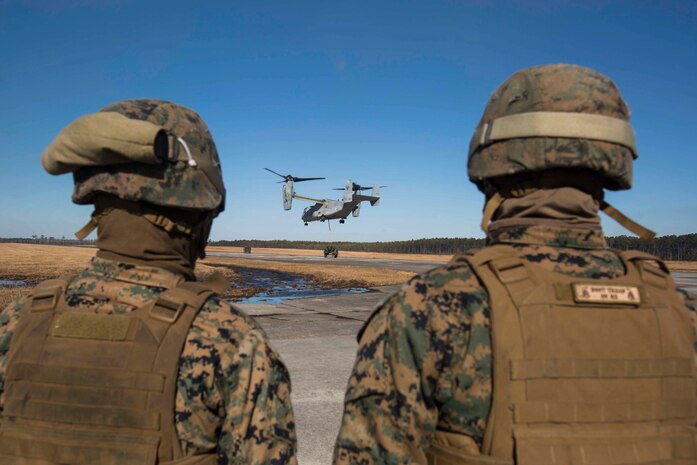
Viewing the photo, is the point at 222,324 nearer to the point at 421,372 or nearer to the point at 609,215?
the point at 421,372

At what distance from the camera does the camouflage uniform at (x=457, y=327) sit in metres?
1.53

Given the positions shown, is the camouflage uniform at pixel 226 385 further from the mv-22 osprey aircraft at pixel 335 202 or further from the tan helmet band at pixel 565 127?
the mv-22 osprey aircraft at pixel 335 202

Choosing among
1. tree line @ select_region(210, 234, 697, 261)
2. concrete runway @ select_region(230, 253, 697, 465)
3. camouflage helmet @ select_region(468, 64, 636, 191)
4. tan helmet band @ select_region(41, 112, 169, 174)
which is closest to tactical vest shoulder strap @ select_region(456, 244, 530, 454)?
camouflage helmet @ select_region(468, 64, 636, 191)

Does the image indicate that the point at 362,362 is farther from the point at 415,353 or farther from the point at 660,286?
the point at 660,286

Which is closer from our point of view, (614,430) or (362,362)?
(614,430)

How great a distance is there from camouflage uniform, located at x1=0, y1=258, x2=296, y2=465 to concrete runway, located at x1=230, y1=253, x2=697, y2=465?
628 millimetres

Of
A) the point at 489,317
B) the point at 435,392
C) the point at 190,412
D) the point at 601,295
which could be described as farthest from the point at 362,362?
the point at 601,295

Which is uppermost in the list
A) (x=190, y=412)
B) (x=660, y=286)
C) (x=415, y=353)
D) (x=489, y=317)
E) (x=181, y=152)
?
(x=181, y=152)

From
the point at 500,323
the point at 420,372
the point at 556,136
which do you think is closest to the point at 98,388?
the point at 420,372

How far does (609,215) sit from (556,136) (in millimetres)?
441

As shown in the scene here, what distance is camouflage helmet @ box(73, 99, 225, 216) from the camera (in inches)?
72.3

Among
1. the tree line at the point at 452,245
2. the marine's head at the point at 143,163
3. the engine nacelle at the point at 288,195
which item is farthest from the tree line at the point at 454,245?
the marine's head at the point at 143,163

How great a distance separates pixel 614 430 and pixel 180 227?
163 centimetres

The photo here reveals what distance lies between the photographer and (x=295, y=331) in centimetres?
916
